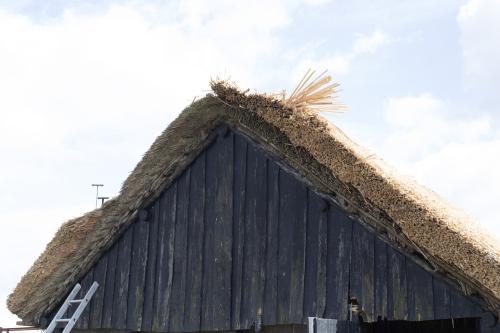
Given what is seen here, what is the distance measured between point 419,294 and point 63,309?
150 inches

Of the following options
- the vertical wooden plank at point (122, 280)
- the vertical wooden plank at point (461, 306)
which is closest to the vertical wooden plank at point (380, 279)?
the vertical wooden plank at point (461, 306)

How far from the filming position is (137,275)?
781cm

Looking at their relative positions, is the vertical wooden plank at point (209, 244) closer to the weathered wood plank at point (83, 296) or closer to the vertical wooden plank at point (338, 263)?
the vertical wooden plank at point (338, 263)

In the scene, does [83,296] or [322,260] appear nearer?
[322,260]

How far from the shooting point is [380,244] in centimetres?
621

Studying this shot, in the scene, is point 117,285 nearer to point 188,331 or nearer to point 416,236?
point 188,331

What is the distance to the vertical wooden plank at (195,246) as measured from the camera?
286 inches

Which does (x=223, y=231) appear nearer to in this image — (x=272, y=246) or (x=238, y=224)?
(x=238, y=224)

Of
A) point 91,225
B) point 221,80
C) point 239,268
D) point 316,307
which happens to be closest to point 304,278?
point 316,307

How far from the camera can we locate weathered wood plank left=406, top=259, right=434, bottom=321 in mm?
5844

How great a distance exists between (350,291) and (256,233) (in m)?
1.11

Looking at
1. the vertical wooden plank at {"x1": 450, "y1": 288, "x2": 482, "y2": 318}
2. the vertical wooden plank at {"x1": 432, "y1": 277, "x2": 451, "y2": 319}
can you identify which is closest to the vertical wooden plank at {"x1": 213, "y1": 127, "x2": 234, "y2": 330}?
the vertical wooden plank at {"x1": 432, "y1": 277, "x2": 451, "y2": 319}

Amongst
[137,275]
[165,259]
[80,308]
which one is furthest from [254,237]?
[80,308]

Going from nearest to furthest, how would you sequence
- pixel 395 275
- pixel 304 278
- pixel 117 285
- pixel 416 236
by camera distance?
pixel 416 236
pixel 395 275
pixel 304 278
pixel 117 285
